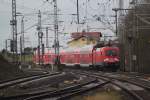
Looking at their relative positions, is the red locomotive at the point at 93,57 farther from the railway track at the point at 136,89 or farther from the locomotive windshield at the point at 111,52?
the railway track at the point at 136,89

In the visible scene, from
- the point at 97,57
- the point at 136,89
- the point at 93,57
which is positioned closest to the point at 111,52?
the point at 97,57

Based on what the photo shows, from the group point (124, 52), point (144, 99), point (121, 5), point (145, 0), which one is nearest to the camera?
point (144, 99)

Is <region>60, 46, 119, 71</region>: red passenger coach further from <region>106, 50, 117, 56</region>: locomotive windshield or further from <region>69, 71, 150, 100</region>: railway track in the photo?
<region>69, 71, 150, 100</region>: railway track

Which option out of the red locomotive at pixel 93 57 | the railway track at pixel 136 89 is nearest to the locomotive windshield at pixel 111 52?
the red locomotive at pixel 93 57

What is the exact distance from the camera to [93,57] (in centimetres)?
6494

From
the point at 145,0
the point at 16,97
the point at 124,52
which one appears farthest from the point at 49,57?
the point at 16,97

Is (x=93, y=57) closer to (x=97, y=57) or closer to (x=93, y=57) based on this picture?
(x=93, y=57)

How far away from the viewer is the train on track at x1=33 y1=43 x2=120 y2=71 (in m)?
60.5

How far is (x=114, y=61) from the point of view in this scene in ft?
200

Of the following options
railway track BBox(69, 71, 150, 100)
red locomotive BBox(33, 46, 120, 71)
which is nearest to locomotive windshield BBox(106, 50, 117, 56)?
red locomotive BBox(33, 46, 120, 71)

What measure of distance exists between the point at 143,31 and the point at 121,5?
566 cm

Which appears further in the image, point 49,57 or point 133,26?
point 49,57

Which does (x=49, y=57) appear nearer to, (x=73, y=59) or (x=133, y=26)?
(x=73, y=59)

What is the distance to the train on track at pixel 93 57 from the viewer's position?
60484 mm
